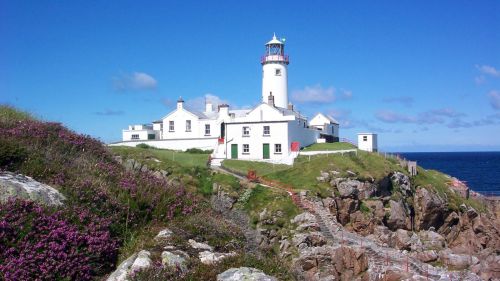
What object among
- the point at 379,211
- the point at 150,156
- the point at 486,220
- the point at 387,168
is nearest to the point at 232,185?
the point at 150,156

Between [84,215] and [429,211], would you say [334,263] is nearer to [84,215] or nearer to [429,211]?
[429,211]

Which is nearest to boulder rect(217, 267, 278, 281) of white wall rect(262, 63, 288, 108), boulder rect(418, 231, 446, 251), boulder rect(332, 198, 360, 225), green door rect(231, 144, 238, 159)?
boulder rect(332, 198, 360, 225)

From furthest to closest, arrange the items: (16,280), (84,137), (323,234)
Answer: (323,234)
(84,137)
(16,280)

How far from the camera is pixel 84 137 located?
1338cm

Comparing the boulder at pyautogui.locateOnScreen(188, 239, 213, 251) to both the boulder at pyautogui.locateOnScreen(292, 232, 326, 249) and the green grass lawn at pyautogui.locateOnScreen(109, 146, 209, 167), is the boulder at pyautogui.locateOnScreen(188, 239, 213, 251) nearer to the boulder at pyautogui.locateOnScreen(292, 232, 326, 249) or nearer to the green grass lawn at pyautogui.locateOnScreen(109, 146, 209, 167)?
the boulder at pyautogui.locateOnScreen(292, 232, 326, 249)

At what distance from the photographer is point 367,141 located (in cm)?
5672

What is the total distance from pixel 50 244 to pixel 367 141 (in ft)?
171

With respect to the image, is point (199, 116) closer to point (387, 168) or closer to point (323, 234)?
point (387, 168)

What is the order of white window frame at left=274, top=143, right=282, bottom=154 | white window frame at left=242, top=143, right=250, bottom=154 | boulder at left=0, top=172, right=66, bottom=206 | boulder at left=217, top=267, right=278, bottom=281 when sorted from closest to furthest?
boulder at left=217, top=267, right=278, bottom=281 < boulder at left=0, top=172, right=66, bottom=206 < white window frame at left=274, top=143, right=282, bottom=154 < white window frame at left=242, top=143, right=250, bottom=154

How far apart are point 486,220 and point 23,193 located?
4248cm

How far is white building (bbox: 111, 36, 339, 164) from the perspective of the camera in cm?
4741

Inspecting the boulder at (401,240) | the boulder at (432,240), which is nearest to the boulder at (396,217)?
the boulder at (401,240)

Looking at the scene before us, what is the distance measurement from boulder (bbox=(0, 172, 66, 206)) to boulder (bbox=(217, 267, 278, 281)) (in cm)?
344

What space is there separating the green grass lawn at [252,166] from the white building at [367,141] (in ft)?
54.4
